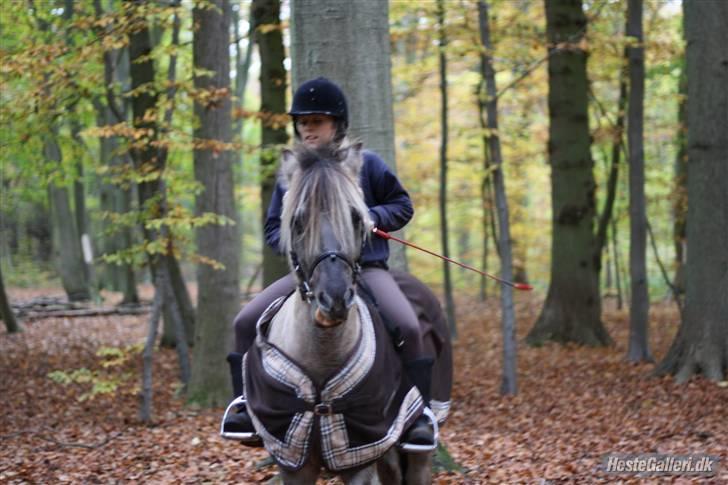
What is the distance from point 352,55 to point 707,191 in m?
6.47

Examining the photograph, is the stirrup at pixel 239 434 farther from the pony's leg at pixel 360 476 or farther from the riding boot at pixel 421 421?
the riding boot at pixel 421 421

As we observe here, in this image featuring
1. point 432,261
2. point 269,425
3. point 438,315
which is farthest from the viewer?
point 432,261

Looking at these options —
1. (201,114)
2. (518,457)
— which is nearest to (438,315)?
(518,457)

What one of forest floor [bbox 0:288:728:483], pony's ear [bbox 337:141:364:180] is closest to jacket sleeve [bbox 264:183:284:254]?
pony's ear [bbox 337:141:364:180]

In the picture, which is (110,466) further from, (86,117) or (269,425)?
(86,117)

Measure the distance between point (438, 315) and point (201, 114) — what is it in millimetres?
7157

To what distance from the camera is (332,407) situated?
428cm

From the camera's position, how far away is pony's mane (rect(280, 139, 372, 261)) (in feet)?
13.1

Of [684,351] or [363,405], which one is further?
[684,351]

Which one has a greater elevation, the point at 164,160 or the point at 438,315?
the point at 164,160

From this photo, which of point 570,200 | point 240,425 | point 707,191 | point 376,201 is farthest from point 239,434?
point 570,200

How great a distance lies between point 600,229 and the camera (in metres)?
19.2

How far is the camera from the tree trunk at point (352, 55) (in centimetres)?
690

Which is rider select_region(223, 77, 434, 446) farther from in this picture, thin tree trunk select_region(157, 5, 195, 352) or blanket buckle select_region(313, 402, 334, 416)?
thin tree trunk select_region(157, 5, 195, 352)
